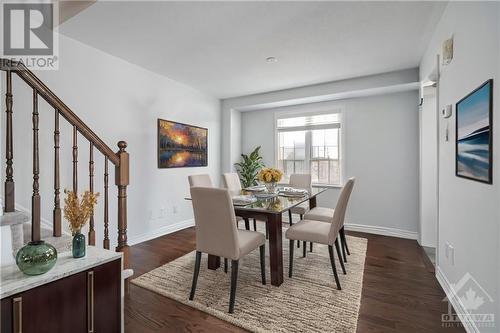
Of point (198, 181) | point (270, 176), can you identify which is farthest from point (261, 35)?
point (198, 181)

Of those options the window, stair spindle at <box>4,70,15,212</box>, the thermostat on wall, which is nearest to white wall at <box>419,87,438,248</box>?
the thermostat on wall

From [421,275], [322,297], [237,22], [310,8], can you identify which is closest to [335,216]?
[322,297]

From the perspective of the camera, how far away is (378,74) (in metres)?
3.72

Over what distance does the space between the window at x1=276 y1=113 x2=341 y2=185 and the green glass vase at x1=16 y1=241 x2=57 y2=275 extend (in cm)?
414

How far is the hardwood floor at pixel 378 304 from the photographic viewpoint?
1.77 metres

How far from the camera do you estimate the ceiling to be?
7.24 ft

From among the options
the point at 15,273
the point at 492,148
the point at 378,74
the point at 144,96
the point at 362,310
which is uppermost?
the point at 378,74

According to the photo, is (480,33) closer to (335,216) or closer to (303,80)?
(335,216)

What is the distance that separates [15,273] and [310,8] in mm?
2779

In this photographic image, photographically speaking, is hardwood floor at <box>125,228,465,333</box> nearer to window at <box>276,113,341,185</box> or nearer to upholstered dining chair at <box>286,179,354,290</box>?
upholstered dining chair at <box>286,179,354,290</box>

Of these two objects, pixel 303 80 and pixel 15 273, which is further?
pixel 303 80

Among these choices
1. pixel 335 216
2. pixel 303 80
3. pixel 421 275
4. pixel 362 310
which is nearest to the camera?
pixel 362 310

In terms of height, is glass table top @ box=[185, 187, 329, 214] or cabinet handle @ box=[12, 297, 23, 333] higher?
glass table top @ box=[185, 187, 329, 214]

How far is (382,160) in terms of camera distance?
4062mm
